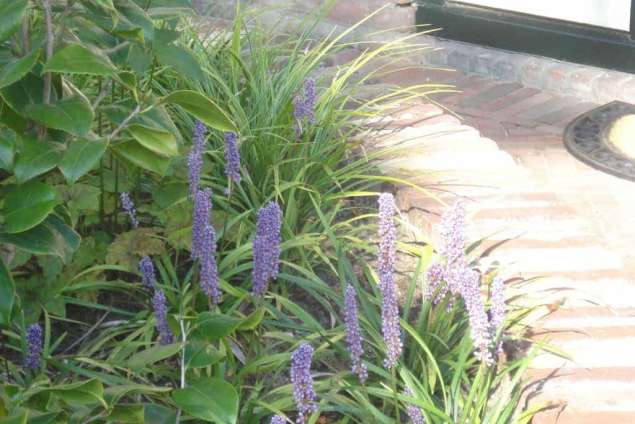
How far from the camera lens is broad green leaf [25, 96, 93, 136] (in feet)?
5.93

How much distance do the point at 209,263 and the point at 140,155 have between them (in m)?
0.28

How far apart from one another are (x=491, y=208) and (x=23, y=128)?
1622 millimetres

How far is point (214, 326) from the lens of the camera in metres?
1.83

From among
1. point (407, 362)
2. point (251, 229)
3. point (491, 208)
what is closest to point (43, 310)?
point (251, 229)

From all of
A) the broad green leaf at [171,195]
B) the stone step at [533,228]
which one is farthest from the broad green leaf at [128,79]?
the stone step at [533,228]

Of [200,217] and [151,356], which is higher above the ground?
[200,217]

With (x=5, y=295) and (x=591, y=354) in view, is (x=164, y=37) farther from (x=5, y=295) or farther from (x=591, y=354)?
(x=591, y=354)

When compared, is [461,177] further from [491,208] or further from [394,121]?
[394,121]

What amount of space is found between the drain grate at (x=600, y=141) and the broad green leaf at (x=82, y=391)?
2.84 metres

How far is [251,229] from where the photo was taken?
10.1 ft

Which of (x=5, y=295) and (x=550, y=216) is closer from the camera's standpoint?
(x=5, y=295)

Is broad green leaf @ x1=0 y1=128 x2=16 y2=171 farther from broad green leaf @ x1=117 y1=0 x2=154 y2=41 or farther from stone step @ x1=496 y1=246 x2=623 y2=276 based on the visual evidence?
stone step @ x1=496 y1=246 x2=623 y2=276

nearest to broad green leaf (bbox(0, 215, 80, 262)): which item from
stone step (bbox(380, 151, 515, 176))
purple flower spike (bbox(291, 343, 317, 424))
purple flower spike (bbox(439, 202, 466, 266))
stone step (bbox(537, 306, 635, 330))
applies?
purple flower spike (bbox(291, 343, 317, 424))

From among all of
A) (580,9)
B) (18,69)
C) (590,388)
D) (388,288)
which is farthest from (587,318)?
(580,9)
